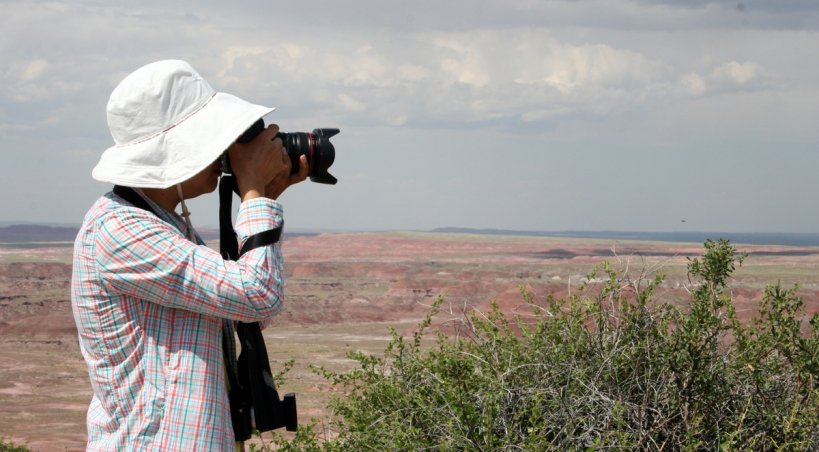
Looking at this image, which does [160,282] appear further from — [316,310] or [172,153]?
[316,310]

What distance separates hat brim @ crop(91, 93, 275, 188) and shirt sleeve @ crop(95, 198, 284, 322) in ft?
0.25

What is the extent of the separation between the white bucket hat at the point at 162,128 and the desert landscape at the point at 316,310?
2332 millimetres

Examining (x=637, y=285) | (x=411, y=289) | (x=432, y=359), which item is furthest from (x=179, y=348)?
(x=411, y=289)

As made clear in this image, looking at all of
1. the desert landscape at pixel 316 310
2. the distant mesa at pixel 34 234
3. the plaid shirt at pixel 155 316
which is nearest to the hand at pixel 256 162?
the plaid shirt at pixel 155 316

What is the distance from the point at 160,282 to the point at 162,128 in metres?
0.34

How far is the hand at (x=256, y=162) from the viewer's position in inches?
80.8

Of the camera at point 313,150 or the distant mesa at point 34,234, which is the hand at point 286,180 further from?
the distant mesa at point 34,234

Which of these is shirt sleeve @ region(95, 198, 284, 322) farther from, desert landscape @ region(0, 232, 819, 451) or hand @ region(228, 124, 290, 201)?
desert landscape @ region(0, 232, 819, 451)

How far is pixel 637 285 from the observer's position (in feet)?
13.2

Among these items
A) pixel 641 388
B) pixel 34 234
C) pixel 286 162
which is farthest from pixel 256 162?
pixel 34 234

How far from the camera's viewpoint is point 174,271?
1843 millimetres

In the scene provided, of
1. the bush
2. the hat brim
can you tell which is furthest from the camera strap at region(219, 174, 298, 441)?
the bush

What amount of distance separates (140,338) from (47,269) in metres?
66.8

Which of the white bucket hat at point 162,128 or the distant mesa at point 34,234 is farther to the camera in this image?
the distant mesa at point 34,234
